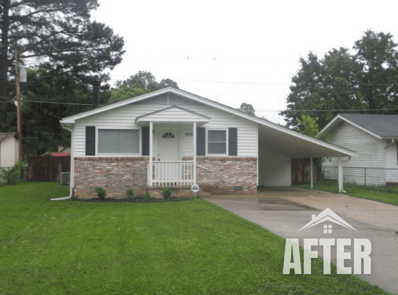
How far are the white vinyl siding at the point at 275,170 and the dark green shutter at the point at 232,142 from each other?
6146mm

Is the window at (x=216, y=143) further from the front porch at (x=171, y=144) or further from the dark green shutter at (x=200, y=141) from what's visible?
the front porch at (x=171, y=144)

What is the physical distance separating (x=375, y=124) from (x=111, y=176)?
16.7 m

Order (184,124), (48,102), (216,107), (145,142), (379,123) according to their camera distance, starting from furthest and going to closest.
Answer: (48,102)
(379,123)
(216,107)
(184,124)
(145,142)

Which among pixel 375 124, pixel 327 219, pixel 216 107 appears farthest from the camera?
pixel 375 124

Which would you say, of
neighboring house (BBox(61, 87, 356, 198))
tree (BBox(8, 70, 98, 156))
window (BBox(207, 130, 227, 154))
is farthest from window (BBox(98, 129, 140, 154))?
tree (BBox(8, 70, 98, 156))

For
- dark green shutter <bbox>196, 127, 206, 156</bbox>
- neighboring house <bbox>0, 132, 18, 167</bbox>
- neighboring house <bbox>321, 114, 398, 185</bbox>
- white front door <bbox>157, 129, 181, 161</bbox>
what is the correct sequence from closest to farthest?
dark green shutter <bbox>196, 127, 206, 156</bbox> → white front door <bbox>157, 129, 181, 161</bbox> → neighboring house <bbox>321, 114, 398, 185</bbox> → neighboring house <bbox>0, 132, 18, 167</bbox>

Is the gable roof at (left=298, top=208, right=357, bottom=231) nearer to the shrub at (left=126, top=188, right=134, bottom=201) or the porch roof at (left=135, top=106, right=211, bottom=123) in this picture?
the porch roof at (left=135, top=106, right=211, bottom=123)

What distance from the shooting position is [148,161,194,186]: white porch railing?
13914mm

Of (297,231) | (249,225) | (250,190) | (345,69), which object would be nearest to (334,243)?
(297,231)

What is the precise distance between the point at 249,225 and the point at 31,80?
2713cm

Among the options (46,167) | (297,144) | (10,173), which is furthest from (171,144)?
(46,167)

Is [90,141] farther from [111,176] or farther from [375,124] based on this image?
[375,124]

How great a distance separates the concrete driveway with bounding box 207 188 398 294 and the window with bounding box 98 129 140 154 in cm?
409

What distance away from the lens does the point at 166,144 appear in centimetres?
1499
